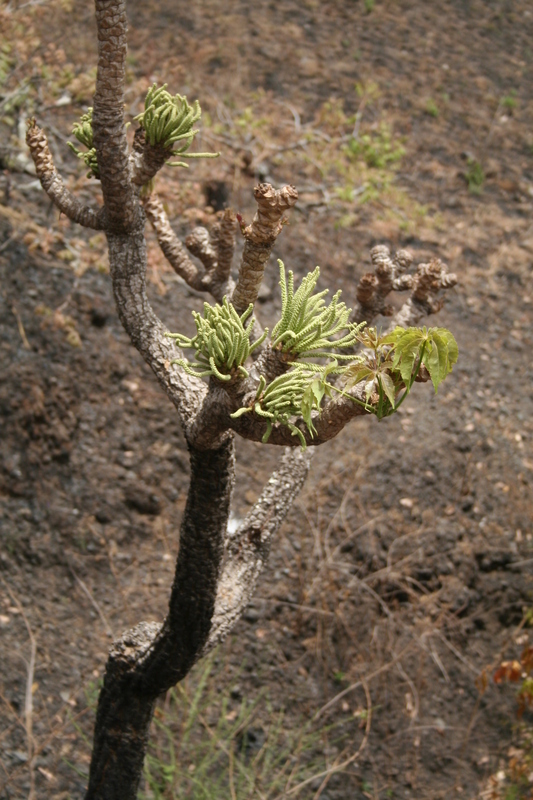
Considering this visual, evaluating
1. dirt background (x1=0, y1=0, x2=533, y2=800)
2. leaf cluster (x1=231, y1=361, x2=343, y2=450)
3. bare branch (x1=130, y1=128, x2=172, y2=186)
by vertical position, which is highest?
bare branch (x1=130, y1=128, x2=172, y2=186)

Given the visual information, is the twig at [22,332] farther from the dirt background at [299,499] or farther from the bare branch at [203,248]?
the bare branch at [203,248]

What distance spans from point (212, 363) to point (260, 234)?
0.28 meters

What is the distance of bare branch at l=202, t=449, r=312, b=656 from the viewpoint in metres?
2.27

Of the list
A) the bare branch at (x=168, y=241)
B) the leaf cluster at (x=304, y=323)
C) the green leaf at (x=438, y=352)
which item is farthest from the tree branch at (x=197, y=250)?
the green leaf at (x=438, y=352)

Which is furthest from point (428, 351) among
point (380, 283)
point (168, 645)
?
point (168, 645)

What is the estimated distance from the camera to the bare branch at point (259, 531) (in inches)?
89.2

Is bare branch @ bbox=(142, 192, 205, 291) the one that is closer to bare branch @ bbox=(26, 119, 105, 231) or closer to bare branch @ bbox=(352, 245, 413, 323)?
bare branch @ bbox=(26, 119, 105, 231)

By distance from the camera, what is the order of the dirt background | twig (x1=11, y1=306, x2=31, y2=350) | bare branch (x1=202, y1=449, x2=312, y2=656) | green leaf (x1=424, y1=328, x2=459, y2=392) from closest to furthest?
green leaf (x1=424, y1=328, x2=459, y2=392), bare branch (x1=202, y1=449, x2=312, y2=656), the dirt background, twig (x1=11, y1=306, x2=31, y2=350)

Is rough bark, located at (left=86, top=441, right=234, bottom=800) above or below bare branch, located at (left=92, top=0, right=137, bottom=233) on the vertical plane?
below

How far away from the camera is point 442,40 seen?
7984mm

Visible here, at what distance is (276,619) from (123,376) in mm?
1617

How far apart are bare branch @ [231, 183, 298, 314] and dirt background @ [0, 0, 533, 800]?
1495 mm

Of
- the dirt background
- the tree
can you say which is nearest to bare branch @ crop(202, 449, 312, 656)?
the tree

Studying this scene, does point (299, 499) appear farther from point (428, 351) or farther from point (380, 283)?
point (428, 351)
